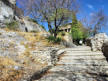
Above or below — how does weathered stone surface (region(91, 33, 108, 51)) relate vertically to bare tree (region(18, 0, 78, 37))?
below

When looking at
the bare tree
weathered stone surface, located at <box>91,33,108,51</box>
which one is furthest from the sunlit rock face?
weathered stone surface, located at <box>91,33,108,51</box>

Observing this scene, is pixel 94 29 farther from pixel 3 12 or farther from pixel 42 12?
pixel 3 12

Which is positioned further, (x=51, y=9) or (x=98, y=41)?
(x=51, y=9)

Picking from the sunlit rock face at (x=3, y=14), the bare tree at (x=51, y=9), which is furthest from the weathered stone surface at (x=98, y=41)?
the sunlit rock face at (x=3, y=14)

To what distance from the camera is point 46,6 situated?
1002cm

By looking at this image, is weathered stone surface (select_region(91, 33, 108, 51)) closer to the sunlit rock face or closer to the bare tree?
the bare tree

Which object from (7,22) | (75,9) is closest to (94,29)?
(75,9)

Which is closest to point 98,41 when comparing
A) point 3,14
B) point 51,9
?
point 51,9

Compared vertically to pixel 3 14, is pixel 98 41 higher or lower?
lower

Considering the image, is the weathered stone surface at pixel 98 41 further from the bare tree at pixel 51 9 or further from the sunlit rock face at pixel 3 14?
the sunlit rock face at pixel 3 14

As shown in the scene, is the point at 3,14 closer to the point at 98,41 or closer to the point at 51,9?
the point at 51,9

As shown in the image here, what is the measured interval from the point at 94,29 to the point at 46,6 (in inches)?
796

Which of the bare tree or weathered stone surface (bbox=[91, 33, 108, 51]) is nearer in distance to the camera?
weathered stone surface (bbox=[91, 33, 108, 51])

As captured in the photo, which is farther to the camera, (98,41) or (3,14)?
(3,14)
